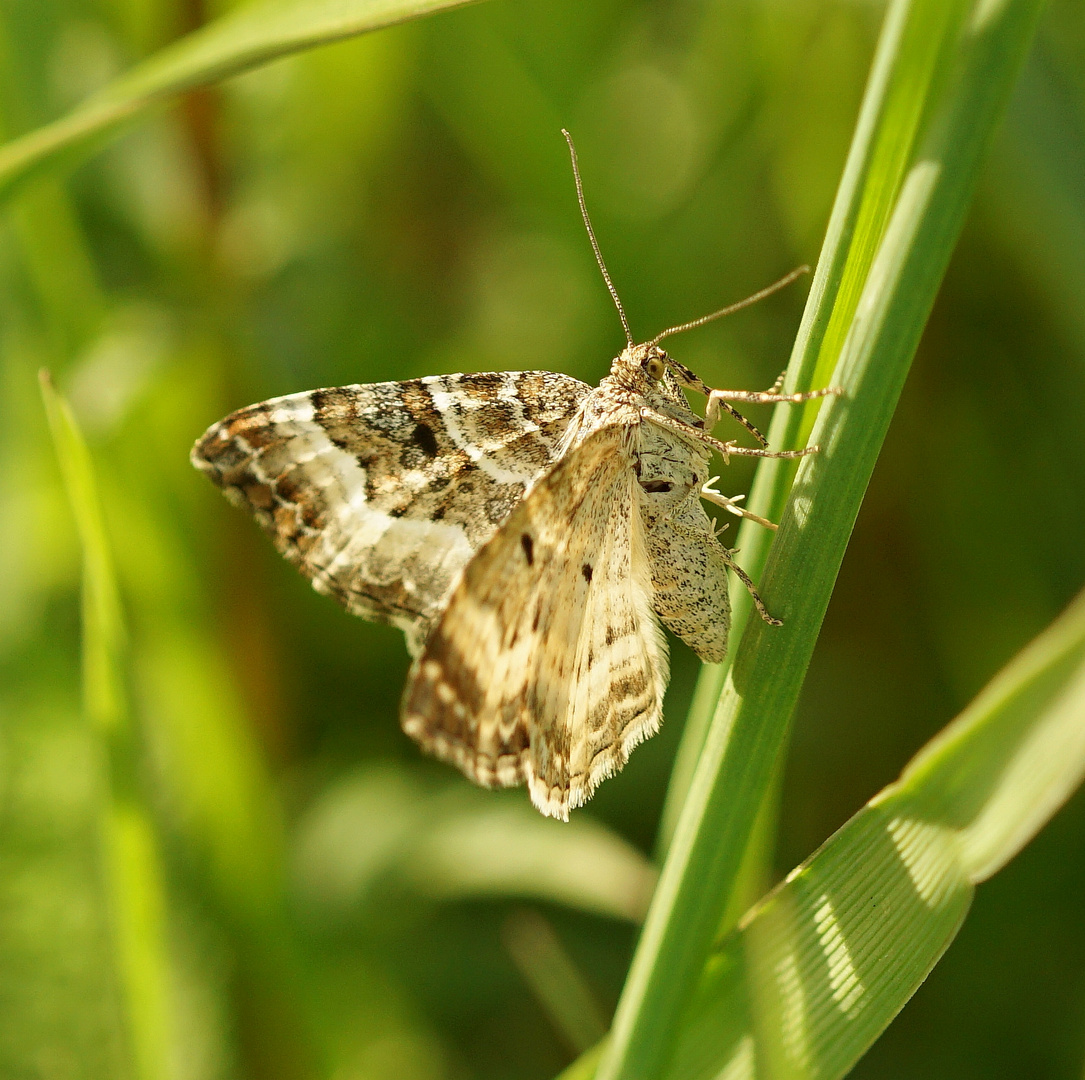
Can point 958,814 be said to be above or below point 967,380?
below

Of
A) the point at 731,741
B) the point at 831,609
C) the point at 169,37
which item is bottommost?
the point at 831,609

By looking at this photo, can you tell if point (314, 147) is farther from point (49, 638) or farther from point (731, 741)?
point (731, 741)

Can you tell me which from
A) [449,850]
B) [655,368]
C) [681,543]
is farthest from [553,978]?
[655,368]

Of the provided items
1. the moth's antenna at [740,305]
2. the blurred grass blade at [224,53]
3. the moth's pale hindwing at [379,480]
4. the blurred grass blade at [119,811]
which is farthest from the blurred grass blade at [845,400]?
the blurred grass blade at [119,811]

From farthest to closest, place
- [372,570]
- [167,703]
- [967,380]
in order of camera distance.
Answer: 1. [967,380]
2. [167,703]
3. [372,570]

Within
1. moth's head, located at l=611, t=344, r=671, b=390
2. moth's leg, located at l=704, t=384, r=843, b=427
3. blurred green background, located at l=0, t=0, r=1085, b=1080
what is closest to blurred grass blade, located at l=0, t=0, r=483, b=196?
moth's leg, located at l=704, t=384, r=843, b=427

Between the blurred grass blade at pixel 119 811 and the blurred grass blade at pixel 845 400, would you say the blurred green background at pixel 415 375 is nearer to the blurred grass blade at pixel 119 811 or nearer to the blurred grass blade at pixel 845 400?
the blurred grass blade at pixel 119 811

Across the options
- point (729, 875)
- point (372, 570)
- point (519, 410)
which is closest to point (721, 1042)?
point (729, 875)
